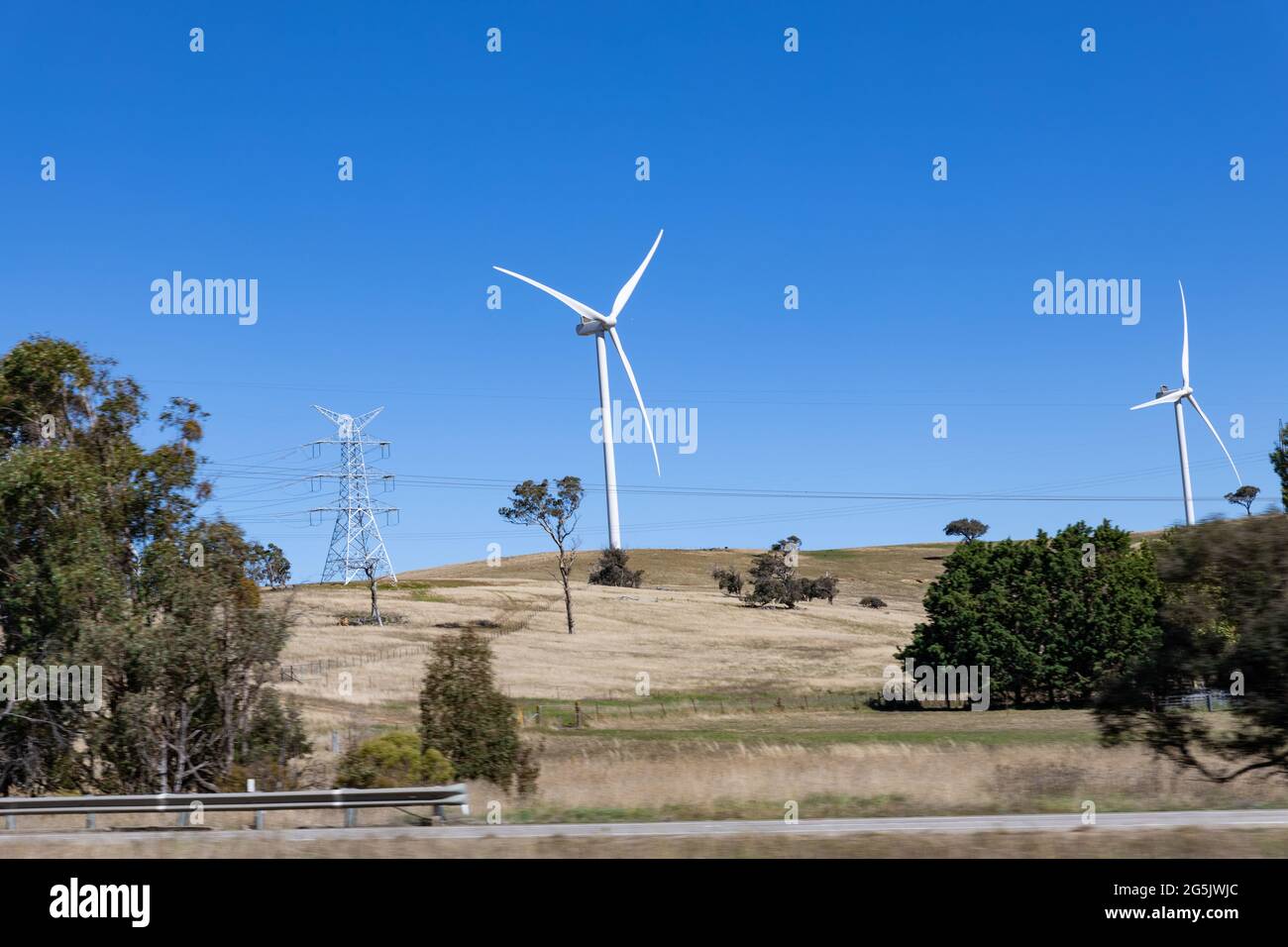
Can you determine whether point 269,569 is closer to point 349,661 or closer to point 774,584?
point 349,661

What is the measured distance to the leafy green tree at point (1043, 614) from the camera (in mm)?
88938

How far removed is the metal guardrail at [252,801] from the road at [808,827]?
1.37 m

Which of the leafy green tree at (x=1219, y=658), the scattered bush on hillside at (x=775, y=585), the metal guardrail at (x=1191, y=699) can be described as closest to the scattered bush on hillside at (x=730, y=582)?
the scattered bush on hillside at (x=775, y=585)

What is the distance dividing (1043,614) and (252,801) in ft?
254

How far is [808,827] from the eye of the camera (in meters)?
18.5

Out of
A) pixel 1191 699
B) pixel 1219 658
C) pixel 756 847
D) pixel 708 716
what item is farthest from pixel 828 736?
pixel 756 847

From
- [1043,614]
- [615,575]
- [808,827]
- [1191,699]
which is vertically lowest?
[808,827]

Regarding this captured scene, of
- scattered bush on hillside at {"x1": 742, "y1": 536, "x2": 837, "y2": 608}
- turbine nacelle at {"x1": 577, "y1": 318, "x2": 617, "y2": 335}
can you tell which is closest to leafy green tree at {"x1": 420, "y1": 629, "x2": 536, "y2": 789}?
turbine nacelle at {"x1": 577, "y1": 318, "x2": 617, "y2": 335}

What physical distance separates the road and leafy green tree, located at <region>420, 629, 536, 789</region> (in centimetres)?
1843

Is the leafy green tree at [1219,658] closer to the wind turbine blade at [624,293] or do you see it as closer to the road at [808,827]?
the road at [808,827]

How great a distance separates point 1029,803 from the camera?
76.8 ft
